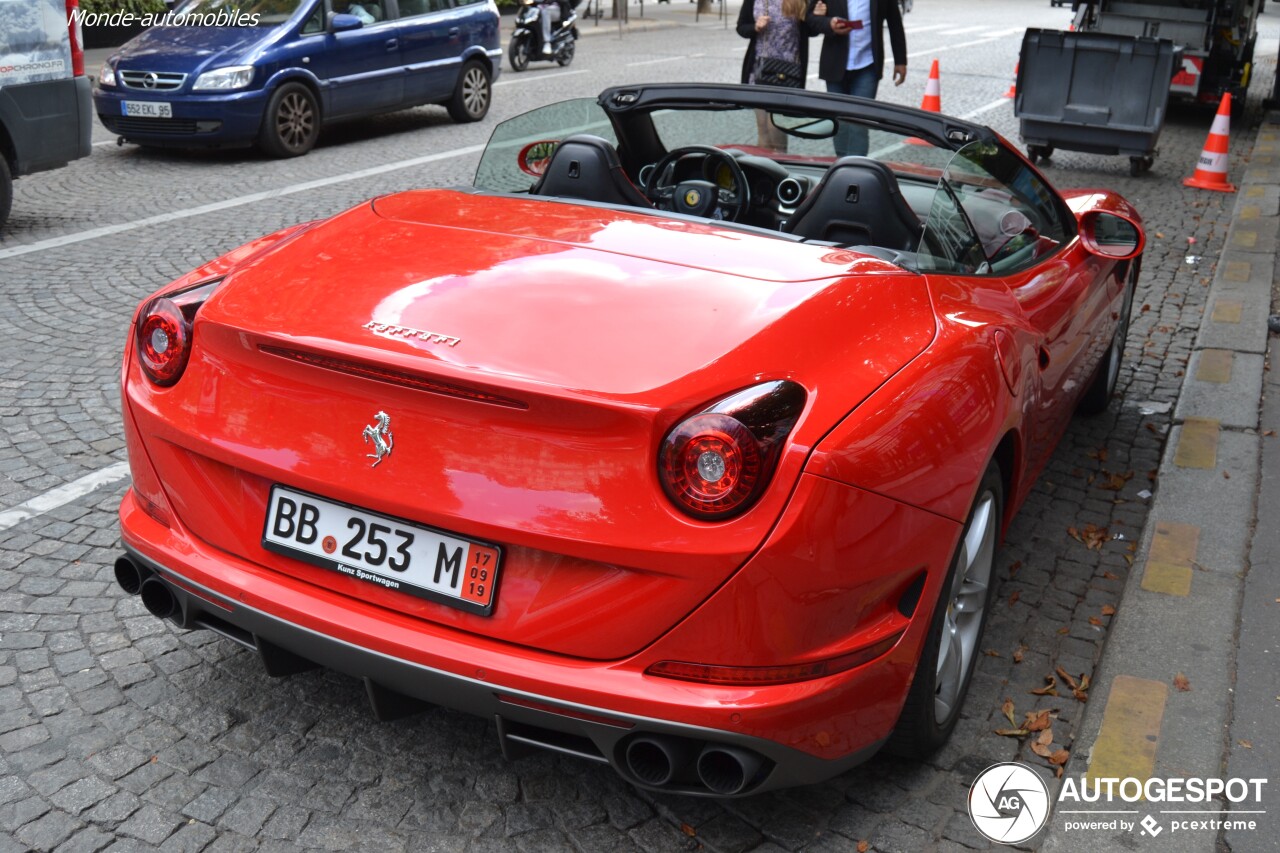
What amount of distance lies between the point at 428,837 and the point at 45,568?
1796 millimetres

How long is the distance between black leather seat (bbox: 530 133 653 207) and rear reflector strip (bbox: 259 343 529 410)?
129 centimetres

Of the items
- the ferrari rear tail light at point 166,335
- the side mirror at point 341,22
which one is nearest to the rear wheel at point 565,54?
the side mirror at point 341,22

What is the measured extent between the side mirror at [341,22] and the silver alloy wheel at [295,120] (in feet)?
2.58

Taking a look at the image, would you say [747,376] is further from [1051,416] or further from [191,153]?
[191,153]

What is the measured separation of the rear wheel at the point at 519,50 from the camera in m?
18.5

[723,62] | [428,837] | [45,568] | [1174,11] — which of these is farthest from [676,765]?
[723,62]

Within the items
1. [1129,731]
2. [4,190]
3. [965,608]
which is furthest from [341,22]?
[1129,731]

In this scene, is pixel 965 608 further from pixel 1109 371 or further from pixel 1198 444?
pixel 1109 371

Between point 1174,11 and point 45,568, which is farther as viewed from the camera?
point 1174,11

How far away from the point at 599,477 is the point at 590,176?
153cm

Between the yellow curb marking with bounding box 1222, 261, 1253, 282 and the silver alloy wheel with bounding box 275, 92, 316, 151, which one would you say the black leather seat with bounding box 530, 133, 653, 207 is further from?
the silver alloy wheel with bounding box 275, 92, 316, 151

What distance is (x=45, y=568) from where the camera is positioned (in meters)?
3.88

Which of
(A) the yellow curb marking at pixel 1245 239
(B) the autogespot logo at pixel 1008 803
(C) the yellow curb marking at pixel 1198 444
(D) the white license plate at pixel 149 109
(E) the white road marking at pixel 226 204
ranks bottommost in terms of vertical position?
(E) the white road marking at pixel 226 204

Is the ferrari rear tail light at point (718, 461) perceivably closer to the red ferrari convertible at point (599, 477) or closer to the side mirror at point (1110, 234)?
the red ferrari convertible at point (599, 477)
